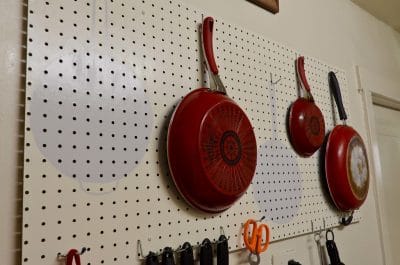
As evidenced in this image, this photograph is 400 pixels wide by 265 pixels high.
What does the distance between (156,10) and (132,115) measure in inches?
9.6

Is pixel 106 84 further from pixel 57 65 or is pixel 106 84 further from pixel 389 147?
pixel 389 147

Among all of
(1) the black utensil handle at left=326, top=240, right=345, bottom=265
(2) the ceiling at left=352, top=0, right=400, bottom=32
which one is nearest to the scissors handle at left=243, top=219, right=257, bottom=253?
(1) the black utensil handle at left=326, top=240, right=345, bottom=265

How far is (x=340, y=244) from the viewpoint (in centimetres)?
111

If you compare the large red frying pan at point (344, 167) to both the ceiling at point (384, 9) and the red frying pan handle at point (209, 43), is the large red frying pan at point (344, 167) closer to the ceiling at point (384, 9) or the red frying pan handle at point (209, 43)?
the red frying pan handle at point (209, 43)

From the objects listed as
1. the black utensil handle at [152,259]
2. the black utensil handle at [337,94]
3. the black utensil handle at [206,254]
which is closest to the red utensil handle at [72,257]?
the black utensil handle at [152,259]

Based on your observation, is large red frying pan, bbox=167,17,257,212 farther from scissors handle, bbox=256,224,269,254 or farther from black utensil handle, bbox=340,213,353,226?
black utensil handle, bbox=340,213,353,226

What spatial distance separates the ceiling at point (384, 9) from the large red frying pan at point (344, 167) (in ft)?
2.30

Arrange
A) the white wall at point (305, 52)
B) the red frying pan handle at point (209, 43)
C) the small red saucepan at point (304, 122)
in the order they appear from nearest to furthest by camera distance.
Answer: the white wall at point (305, 52) → the red frying pan handle at point (209, 43) → the small red saucepan at point (304, 122)

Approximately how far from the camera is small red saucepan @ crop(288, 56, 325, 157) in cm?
96

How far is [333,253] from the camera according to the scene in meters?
0.98

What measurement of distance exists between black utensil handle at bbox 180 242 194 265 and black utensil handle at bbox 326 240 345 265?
21.3 inches

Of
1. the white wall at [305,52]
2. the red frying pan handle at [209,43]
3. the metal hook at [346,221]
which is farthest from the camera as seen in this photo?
the metal hook at [346,221]

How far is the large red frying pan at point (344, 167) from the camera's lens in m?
1.03

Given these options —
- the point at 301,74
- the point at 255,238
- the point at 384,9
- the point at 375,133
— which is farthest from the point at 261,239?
the point at 384,9
